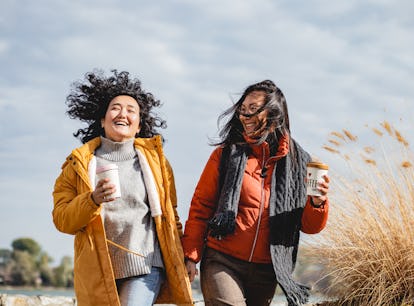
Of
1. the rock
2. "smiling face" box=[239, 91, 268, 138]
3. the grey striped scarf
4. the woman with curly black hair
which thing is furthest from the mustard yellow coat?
the rock

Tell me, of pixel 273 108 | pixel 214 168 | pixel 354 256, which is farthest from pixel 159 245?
pixel 354 256

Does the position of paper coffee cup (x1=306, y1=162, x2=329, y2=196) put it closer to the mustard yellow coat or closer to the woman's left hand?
the woman's left hand

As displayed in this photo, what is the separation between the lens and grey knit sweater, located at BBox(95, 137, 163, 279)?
344cm

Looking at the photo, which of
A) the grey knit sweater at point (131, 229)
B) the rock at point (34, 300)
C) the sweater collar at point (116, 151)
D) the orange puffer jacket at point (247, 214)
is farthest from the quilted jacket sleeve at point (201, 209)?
the rock at point (34, 300)

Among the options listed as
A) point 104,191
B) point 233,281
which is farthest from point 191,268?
point 104,191

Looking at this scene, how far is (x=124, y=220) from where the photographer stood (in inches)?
136

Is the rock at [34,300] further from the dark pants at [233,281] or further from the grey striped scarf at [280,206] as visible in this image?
the grey striped scarf at [280,206]

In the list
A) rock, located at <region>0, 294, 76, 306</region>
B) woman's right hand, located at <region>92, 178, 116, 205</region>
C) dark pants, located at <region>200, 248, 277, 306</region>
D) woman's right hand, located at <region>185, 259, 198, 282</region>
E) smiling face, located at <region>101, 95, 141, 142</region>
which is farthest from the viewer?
rock, located at <region>0, 294, 76, 306</region>

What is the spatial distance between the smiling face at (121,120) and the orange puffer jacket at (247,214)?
51cm

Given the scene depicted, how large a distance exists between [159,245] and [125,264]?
221 millimetres

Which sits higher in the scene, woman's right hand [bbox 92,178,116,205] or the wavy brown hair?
the wavy brown hair

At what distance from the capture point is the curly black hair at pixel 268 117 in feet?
12.3

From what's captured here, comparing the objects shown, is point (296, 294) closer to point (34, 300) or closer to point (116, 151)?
point (116, 151)

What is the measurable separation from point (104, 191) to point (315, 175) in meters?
1.12
